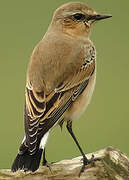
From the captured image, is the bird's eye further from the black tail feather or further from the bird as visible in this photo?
the black tail feather

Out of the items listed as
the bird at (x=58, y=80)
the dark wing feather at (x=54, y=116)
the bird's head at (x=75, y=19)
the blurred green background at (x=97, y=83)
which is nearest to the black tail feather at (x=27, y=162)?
the bird at (x=58, y=80)

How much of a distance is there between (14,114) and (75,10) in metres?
5.49

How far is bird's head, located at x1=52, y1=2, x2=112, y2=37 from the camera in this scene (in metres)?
11.4

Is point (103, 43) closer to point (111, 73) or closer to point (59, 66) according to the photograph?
point (111, 73)

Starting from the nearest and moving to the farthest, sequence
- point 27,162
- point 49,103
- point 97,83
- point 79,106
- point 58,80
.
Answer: point 27,162 → point 49,103 → point 58,80 → point 79,106 → point 97,83

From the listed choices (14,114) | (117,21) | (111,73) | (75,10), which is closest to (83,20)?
(75,10)

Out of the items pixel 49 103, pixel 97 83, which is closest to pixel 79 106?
pixel 49 103

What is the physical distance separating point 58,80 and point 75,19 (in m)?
1.65

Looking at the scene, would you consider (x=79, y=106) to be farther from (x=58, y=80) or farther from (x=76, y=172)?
(x=76, y=172)

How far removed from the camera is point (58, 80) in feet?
33.2

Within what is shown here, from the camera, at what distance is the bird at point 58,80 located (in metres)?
9.32

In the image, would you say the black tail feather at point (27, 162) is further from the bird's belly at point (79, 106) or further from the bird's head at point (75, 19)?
the bird's head at point (75, 19)

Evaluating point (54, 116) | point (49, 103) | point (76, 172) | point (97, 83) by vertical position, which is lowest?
point (97, 83)

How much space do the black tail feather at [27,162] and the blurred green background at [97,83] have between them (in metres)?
5.09
